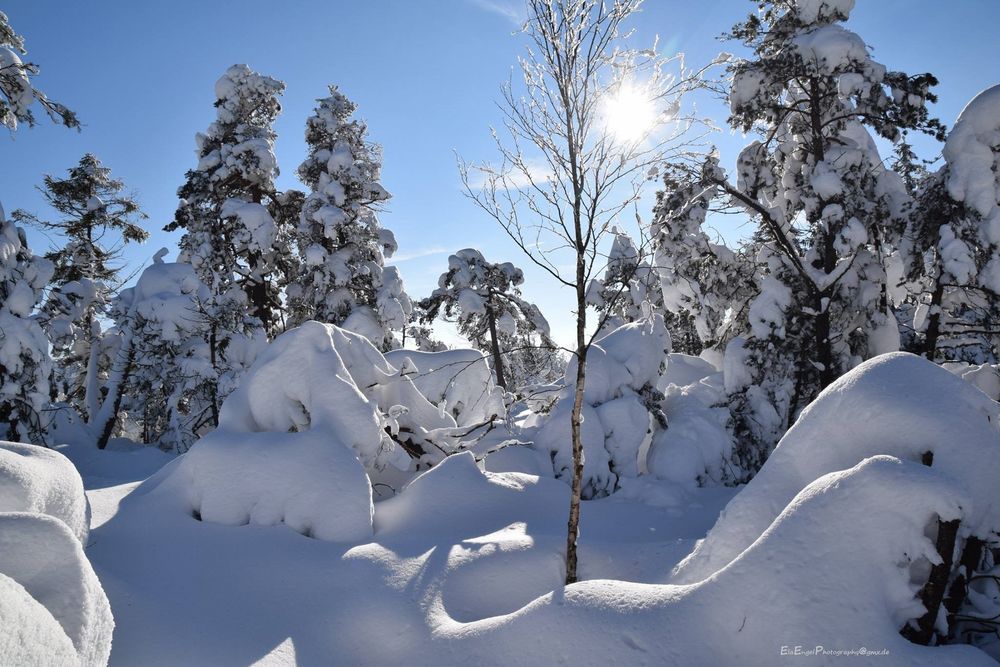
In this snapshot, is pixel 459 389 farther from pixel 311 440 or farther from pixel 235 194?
pixel 235 194

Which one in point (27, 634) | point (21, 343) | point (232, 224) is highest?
point (232, 224)

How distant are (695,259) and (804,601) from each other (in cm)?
941


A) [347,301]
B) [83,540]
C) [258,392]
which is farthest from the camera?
[347,301]

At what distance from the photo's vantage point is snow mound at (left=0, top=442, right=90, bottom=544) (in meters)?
4.58

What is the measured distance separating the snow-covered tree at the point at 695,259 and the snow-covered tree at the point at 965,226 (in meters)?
3.49

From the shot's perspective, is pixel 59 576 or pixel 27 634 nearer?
pixel 27 634

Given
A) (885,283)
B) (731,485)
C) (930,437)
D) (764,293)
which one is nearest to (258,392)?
(930,437)

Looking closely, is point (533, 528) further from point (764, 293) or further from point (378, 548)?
point (764, 293)

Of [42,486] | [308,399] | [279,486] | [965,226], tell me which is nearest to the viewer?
[42,486]

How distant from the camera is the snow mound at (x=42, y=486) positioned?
4578 millimetres

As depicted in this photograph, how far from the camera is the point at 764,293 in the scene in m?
10.7

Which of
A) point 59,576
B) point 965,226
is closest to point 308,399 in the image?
point 59,576

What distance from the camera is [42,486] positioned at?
4.89 meters

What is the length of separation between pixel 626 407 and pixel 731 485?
258 cm
